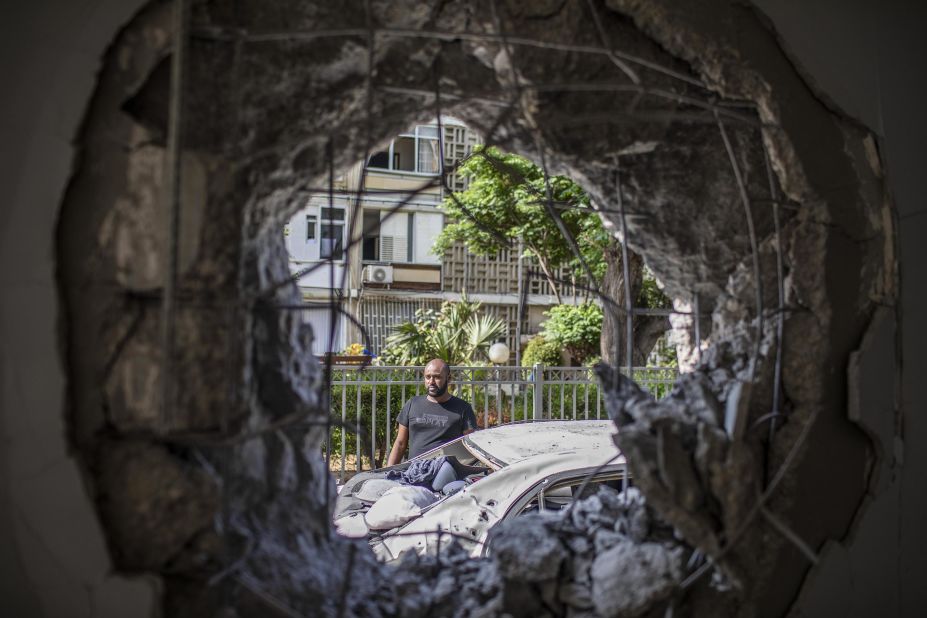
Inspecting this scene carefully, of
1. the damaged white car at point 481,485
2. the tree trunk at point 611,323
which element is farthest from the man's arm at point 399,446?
the tree trunk at point 611,323

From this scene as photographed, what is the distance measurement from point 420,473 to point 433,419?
789mm

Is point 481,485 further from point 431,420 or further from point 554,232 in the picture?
point 554,232

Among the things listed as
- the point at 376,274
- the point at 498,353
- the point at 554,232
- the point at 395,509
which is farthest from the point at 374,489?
the point at 376,274

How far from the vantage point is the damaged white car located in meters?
3.79

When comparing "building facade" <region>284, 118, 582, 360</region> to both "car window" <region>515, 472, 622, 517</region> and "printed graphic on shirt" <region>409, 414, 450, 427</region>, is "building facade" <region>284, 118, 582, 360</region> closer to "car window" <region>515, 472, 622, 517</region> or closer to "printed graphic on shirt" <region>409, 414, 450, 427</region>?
"printed graphic on shirt" <region>409, 414, 450, 427</region>

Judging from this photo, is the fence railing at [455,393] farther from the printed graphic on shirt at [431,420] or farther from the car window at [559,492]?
the car window at [559,492]

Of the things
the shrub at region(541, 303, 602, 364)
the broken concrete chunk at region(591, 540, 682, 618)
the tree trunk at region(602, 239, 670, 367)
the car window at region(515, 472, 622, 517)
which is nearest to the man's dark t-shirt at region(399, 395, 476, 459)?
the car window at region(515, 472, 622, 517)

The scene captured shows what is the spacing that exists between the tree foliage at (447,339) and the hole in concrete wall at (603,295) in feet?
28.2

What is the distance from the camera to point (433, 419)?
566 centimetres

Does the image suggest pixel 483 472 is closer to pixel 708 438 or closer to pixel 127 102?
pixel 708 438

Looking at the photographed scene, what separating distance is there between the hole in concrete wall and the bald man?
123 inches

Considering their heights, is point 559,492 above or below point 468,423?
below

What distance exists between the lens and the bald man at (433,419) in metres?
5.58

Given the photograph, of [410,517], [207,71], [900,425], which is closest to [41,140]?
[207,71]
